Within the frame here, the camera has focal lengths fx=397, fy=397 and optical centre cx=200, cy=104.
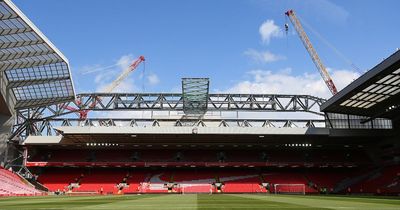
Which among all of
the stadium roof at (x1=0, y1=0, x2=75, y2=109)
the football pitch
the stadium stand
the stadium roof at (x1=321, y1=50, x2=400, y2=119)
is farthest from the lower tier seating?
the football pitch

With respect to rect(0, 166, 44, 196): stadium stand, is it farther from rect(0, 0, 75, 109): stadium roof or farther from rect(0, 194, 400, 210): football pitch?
rect(0, 194, 400, 210): football pitch

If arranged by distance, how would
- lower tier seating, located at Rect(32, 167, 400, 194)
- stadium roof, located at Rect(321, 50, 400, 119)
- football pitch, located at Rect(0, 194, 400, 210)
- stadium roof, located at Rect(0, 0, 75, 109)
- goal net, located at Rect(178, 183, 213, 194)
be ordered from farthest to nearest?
lower tier seating, located at Rect(32, 167, 400, 194), goal net, located at Rect(178, 183, 213, 194), stadium roof, located at Rect(321, 50, 400, 119), stadium roof, located at Rect(0, 0, 75, 109), football pitch, located at Rect(0, 194, 400, 210)

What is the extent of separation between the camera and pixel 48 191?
65062 millimetres

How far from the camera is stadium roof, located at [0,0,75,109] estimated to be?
42.3 meters

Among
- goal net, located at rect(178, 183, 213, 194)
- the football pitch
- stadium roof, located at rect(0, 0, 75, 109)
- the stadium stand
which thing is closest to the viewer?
the football pitch

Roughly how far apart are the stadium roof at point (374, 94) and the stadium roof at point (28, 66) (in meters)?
37.6

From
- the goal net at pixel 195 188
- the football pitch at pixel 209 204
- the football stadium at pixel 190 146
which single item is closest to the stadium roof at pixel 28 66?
the football stadium at pixel 190 146

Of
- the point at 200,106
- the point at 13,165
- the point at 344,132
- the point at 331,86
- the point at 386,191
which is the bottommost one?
the point at 386,191

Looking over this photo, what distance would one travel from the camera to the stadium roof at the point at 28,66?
4231cm

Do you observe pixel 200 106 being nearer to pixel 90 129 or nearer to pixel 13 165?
pixel 90 129

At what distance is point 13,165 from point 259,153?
44.2 m

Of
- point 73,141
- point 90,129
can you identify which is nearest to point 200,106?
point 90,129

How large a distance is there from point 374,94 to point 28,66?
45.6m

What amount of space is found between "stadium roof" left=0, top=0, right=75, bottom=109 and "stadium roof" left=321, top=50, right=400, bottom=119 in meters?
37.6
